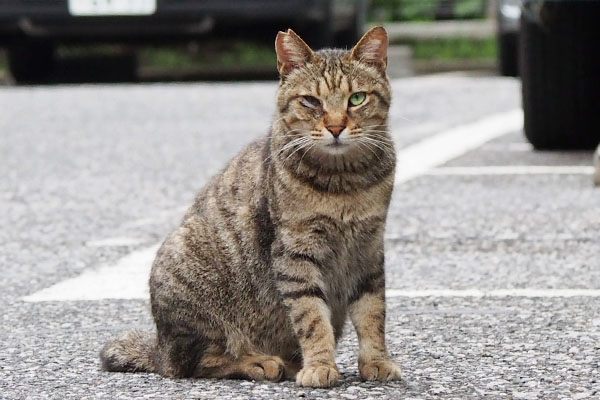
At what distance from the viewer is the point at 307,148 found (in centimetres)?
396

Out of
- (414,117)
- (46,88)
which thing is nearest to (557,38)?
(414,117)

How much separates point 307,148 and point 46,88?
908 centimetres

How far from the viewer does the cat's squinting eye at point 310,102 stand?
13.0 ft

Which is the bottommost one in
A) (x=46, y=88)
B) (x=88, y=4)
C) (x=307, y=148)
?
(x=46, y=88)

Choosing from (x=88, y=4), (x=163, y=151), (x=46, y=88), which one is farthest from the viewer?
(x=46, y=88)

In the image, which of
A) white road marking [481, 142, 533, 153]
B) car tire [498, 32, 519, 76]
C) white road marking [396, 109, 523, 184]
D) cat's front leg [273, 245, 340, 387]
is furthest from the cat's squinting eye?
car tire [498, 32, 519, 76]

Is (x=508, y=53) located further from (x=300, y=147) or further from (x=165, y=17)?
(x=300, y=147)

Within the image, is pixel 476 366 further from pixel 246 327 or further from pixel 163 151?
pixel 163 151

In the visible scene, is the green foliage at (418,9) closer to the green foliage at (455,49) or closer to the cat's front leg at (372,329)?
the green foliage at (455,49)

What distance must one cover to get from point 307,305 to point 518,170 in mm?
4093

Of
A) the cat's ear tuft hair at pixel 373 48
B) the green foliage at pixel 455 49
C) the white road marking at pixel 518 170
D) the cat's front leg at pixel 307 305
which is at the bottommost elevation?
the green foliage at pixel 455 49

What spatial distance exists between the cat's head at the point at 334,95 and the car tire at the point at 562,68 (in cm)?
385

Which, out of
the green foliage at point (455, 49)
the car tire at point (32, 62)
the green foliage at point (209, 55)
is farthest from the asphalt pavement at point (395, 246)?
the green foliage at point (209, 55)

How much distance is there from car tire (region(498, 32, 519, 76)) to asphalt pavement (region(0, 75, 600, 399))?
1.45 m
